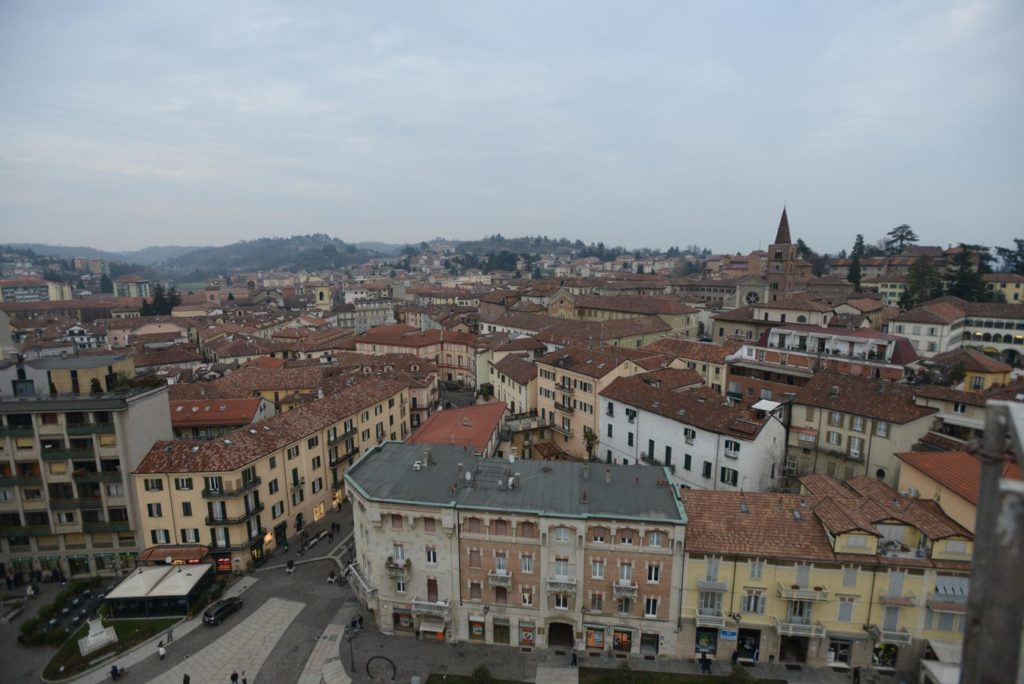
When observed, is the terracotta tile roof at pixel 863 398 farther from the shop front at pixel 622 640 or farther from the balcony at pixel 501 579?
the balcony at pixel 501 579

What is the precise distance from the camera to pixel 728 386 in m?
65.9

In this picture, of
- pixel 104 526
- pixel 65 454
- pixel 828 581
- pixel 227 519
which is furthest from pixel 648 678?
pixel 65 454

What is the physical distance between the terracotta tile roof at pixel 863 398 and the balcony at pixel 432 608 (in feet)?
120

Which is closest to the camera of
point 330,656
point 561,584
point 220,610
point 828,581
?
point 828,581

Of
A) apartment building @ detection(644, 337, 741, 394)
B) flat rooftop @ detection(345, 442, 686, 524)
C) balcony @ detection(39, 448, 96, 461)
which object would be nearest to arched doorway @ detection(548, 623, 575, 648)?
flat rooftop @ detection(345, 442, 686, 524)

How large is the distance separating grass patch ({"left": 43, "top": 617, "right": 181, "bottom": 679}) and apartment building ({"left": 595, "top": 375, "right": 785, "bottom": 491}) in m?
39.4

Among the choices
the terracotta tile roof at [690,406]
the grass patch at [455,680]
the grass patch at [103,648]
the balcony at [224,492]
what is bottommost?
the grass patch at [103,648]

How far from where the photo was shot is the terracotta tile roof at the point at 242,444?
4428 centimetres

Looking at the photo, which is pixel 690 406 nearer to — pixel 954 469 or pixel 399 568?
pixel 954 469

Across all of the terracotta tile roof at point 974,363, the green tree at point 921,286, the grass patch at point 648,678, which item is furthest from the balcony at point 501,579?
the green tree at point 921,286

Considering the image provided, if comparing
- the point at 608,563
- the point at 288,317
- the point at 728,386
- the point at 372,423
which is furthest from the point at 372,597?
the point at 288,317

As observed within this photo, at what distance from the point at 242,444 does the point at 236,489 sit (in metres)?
4.10

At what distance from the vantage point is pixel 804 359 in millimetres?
60750

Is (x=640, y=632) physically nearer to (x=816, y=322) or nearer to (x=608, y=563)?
(x=608, y=563)
